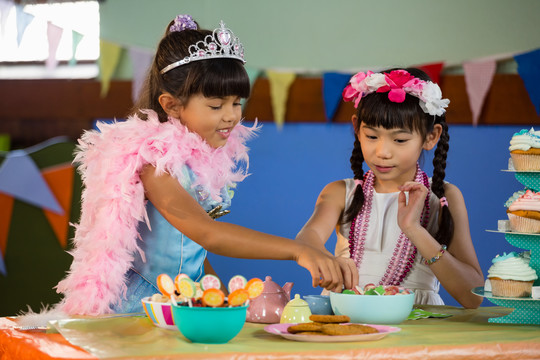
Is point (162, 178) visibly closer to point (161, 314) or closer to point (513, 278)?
point (161, 314)

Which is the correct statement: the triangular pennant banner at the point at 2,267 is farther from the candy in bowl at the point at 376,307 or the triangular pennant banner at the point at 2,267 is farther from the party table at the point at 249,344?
the candy in bowl at the point at 376,307

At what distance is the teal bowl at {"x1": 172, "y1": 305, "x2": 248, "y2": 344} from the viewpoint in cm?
101

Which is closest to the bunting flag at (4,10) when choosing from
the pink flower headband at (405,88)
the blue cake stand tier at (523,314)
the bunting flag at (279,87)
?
the bunting flag at (279,87)

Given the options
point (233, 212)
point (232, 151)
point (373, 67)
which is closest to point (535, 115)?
point (373, 67)

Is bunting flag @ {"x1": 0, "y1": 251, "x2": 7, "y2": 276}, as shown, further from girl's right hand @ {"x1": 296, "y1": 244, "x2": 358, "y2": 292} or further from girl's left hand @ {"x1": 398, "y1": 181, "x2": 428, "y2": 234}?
girl's right hand @ {"x1": 296, "y1": 244, "x2": 358, "y2": 292}

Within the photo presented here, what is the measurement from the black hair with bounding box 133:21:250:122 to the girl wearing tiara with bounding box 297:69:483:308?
384mm

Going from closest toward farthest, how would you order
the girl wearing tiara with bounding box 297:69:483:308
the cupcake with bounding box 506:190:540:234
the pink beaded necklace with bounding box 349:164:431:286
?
1. the cupcake with bounding box 506:190:540:234
2. the girl wearing tiara with bounding box 297:69:483:308
3. the pink beaded necklace with bounding box 349:164:431:286

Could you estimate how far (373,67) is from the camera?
11.3 ft

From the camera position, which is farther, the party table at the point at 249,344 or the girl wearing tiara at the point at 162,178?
the girl wearing tiara at the point at 162,178

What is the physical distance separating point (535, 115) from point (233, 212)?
155 centimetres

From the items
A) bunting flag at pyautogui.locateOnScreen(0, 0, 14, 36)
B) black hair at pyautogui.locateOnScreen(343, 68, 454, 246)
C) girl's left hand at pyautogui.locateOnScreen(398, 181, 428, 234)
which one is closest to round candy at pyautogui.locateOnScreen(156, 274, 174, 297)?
girl's left hand at pyautogui.locateOnScreen(398, 181, 428, 234)

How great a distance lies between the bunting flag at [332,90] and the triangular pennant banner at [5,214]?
1776 millimetres

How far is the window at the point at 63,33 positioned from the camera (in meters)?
3.87

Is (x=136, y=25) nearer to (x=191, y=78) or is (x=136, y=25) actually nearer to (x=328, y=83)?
(x=328, y=83)
